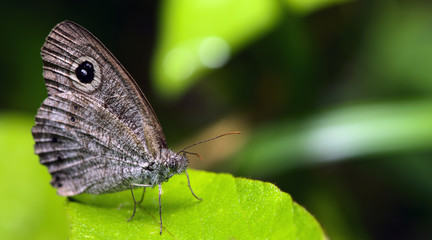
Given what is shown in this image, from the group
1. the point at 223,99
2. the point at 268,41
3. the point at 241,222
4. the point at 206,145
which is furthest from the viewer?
the point at 223,99

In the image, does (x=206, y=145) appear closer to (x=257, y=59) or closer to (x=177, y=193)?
(x=257, y=59)

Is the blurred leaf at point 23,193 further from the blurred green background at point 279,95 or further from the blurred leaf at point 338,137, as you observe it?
the blurred leaf at point 338,137

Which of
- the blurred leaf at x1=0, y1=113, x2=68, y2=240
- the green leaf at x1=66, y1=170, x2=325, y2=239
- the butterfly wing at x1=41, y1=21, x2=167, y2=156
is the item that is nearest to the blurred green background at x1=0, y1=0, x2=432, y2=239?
the blurred leaf at x1=0, y1=113, x2=68, y2=240

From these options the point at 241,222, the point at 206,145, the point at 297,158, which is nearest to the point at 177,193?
the point at 241,222

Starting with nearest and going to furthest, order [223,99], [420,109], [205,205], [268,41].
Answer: [205,205] → [420,109] → [268,41] → [223,99]

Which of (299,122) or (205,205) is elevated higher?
(205,205)

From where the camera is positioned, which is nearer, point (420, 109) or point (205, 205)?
point (205, 205)

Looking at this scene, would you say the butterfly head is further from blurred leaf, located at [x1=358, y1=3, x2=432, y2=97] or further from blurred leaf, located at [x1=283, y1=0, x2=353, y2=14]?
blurred leaf, located at [x1=358, y1=3, x2=432, y2=97]
